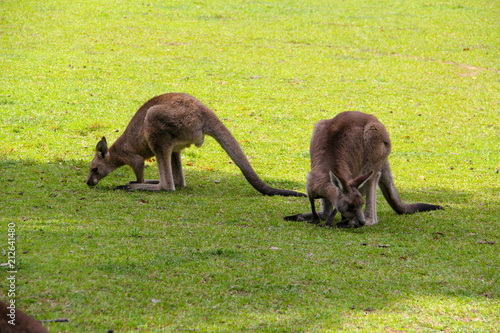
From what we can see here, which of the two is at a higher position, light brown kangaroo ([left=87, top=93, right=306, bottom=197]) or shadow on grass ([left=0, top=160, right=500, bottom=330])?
light brown kangaroo ([left=87, top=93, right=306, bottom=197])

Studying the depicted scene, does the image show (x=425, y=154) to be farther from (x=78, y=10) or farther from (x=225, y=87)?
(x=78, y=10)

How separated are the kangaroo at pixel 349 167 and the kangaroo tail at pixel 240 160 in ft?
4.06

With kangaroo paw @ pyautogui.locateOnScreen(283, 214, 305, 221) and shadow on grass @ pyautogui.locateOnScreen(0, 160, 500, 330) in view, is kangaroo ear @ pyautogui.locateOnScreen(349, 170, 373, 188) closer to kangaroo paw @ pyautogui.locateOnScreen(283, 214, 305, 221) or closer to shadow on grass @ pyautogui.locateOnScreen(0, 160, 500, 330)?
shadow on grass @ pyautogui.locateOnScreen(0, 160, 500, 330)

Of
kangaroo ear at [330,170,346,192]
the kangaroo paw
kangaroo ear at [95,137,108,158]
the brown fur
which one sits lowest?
the kangaroo paw

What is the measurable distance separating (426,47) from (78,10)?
1300cm

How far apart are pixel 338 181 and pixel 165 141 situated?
3002 millimetres

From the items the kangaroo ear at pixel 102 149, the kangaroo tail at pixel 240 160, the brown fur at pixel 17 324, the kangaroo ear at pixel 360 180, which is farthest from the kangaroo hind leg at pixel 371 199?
the brown fur at pixel 17 324

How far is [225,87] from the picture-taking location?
14.4m

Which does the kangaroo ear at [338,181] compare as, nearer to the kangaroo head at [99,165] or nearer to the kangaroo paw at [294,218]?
the kangaroo paw at [294,218]

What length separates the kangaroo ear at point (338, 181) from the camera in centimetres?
543

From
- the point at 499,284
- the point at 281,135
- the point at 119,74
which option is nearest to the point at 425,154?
the point at 281,135

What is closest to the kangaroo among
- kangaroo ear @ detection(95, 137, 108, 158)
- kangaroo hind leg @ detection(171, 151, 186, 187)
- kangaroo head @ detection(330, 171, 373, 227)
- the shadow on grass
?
kangaroo head @ detection(330, 171, 373, 227)

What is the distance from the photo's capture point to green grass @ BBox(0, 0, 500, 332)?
3.91 meters

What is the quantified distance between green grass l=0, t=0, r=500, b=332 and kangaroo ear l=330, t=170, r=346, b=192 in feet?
1.85
